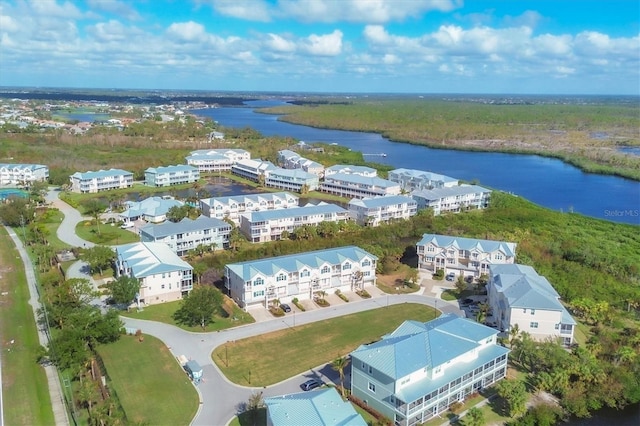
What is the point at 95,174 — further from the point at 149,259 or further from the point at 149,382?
the point at 149,382

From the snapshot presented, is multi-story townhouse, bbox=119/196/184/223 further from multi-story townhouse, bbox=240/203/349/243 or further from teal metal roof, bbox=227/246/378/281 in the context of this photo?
teal metal roof, bbox=227/246/378/281

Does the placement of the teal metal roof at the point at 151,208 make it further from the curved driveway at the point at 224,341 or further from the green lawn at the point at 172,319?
the green lawn at the point at 172,319

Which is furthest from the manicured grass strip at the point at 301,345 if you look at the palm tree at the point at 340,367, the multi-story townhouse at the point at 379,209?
the multi-story townhouse at the point at 379,209

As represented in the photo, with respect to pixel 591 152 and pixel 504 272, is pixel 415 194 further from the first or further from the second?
pixel 591 152

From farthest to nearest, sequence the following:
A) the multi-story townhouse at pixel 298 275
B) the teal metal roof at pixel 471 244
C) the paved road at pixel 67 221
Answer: the paved road at pixel 67 221
the teal metal roof at pixel 471 244
the multi-story townhouse at pixel 298 275

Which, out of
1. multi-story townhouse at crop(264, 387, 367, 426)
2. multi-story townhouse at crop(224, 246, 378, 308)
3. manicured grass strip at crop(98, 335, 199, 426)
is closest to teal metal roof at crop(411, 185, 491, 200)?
multi-story townhouse at crop(224, 246, 378, 308)

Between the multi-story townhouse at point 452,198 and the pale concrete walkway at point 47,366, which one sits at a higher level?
the multi-story townhouse at point 452,198
